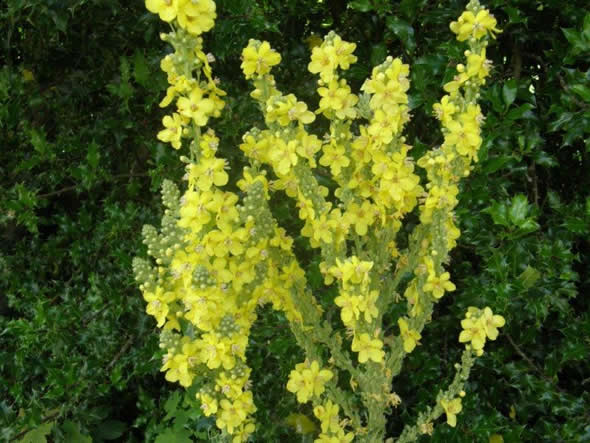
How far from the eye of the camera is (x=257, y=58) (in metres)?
1.43

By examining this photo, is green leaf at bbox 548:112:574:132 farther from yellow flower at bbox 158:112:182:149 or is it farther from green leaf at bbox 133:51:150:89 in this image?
green leaf at bbox 133:51:150:89

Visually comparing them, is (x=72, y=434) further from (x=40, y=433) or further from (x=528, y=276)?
(x=528, y=276)

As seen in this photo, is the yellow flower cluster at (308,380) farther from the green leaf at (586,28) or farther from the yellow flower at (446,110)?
the green leaf at (586,28)

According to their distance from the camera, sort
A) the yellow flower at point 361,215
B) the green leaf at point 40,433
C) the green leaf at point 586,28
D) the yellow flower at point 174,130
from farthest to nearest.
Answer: the green leaf at point 40,433
the green leaf at point 586,28
the yellow flower at point 361,215
the yellow flower at point 174,130

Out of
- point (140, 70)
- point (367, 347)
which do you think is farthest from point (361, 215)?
point (140, 70)

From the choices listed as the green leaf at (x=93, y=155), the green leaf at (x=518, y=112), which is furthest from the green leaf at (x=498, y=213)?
the green leaf at (x=93, y=155)

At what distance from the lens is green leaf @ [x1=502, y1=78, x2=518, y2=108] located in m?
1.92

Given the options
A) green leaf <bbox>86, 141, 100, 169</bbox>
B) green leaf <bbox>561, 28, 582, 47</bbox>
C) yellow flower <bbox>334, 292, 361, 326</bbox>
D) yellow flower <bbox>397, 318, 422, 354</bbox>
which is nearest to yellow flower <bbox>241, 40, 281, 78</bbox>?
yellow flower <bbox>334, 292, 361, 326</bbox>

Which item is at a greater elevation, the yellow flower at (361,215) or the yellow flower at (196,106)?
the yellow flower at (196,106)

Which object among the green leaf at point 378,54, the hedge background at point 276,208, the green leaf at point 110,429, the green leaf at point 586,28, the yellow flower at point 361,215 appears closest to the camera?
the yellow flower at point 361,215

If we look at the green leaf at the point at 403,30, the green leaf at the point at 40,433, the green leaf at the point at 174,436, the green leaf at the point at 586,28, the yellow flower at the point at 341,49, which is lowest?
the green leaf at the point at 174,436

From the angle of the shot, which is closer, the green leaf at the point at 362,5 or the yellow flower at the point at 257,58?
the yellow flower at the point at 257,58

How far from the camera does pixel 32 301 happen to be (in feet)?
8.25

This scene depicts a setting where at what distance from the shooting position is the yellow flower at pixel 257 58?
1.42 metres
